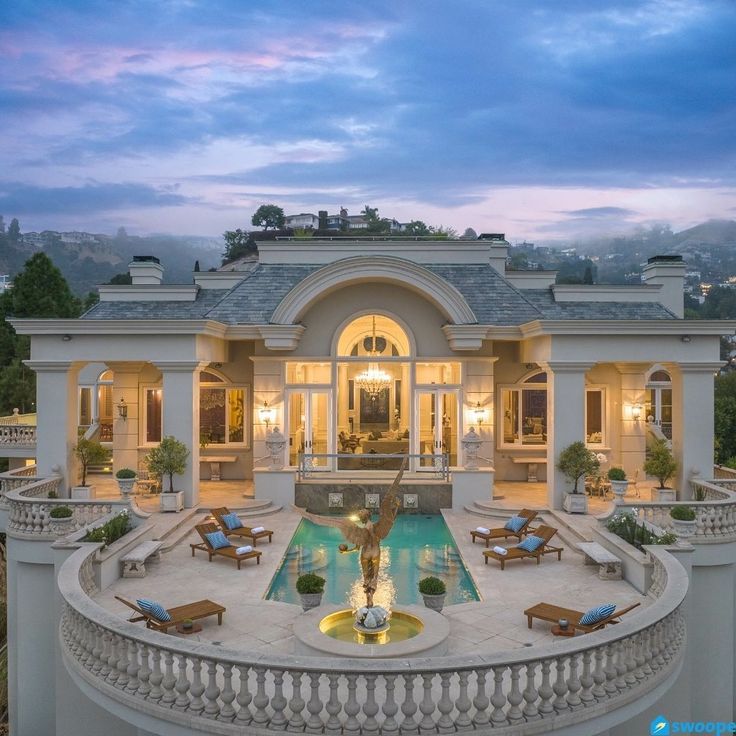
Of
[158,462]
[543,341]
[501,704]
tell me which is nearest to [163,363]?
[158,462]

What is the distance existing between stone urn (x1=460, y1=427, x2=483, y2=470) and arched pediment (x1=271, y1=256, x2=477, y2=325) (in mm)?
3310

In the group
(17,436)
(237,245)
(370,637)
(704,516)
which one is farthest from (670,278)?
(237,245)

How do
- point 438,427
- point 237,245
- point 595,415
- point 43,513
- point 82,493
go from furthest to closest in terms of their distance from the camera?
point 237,245, point 595,415, point 438,427, point 82,493, point 43,513

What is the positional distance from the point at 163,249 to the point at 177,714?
180m

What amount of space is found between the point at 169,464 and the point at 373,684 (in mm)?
11933

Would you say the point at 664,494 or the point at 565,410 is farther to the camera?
the point at 565,410

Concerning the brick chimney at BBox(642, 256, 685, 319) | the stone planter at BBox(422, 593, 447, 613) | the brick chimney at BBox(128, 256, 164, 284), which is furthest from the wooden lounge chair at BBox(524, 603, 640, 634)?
the brick chimney at BBox(128, 256, 164, 284)

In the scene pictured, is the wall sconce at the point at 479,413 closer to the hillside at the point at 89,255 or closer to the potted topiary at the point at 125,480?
the potted topiary at the point at 125,480

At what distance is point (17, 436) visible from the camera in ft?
74.4

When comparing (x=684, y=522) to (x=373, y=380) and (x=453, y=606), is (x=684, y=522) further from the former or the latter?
(x=373, y=380)

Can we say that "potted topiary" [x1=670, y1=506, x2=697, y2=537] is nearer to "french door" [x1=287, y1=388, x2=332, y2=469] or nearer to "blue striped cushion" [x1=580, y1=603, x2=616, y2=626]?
"blue striped cushion" [x1=580, y1=603, x2=616, y2=626]

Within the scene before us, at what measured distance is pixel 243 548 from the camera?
13617mm

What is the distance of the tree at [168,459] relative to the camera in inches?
681

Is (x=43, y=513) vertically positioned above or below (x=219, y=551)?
above
